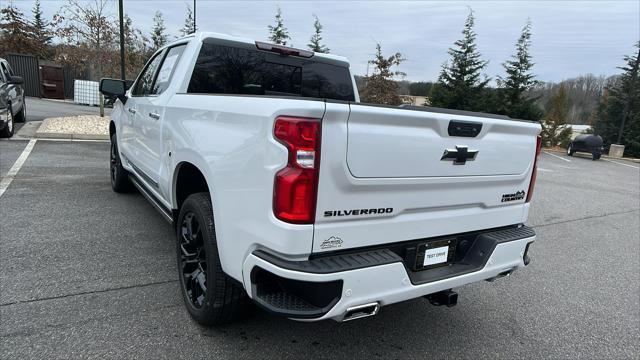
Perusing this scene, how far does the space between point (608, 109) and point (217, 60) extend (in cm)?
2846

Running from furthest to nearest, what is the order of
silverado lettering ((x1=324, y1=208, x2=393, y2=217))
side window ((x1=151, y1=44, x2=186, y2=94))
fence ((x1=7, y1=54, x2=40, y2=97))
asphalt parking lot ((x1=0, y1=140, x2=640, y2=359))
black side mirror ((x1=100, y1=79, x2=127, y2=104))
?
fence ((x1=7, y1=54, x2=40, y2=97)) → black side mirror ((x1=100, y1=79, x2=127, y2=104)) → side window ((x1=151, y1=44, x2=186, y2=94)) → asphalt parking lot ((x1=0, y1=140, x2=640, y2=359)) → silverado lettering ((x1=324, y1=208, x2=393, y2=217))

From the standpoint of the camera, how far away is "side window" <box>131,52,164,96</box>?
4454 mm

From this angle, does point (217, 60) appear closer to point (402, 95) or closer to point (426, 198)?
point (426, 198)

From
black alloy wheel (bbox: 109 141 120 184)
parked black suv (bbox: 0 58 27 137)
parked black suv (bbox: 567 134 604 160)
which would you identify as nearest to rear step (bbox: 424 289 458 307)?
black alloy wheel (bbox: 109 141 120 184)

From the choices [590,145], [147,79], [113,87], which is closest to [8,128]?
[113,87]

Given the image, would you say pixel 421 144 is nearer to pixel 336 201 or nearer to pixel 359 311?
pixel 336 201

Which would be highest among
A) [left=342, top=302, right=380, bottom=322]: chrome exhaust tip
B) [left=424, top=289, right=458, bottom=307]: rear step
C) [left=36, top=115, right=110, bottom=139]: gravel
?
[left=342, top=302, right=380, bottom=322]: chrome exhaust tip

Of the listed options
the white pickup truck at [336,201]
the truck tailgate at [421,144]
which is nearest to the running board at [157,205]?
the white pickup truck at [336,201]

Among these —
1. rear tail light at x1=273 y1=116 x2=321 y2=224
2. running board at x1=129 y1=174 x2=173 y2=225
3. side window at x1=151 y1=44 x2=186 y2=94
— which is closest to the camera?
rear tail light at x1=273 y1=116 x2=321 y2=224

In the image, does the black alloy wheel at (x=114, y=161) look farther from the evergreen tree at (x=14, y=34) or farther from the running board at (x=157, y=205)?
the evergreen tree at (x=14, y=34)

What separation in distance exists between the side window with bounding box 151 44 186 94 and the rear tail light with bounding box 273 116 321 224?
2.29 metres

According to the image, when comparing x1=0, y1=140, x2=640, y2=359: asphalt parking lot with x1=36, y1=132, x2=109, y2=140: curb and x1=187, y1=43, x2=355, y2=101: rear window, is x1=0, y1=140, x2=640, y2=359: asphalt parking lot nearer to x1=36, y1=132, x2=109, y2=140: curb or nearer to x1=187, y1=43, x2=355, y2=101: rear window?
x1=187, y1=43, x2=355, y2=101: rear window

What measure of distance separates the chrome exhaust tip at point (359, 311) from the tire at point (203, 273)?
654 mm

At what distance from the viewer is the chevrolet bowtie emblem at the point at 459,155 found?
2404 mm
